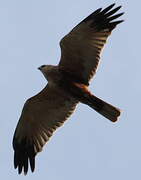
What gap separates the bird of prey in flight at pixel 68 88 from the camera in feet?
43.3

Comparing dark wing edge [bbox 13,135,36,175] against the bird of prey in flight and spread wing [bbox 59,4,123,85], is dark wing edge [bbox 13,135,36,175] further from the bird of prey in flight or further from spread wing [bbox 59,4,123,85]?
spread wing [bbox 59,4,123,85]

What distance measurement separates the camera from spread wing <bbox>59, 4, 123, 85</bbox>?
13312 millimetres

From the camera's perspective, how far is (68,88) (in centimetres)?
1331

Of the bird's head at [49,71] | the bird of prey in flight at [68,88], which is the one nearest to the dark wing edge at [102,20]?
the bird of prey in flight at [68,88]

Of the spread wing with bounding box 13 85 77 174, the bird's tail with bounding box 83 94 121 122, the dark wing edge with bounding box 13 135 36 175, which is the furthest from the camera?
the dark wing edge with bounding box 13 135 36 175

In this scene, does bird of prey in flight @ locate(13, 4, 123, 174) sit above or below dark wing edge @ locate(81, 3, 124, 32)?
below

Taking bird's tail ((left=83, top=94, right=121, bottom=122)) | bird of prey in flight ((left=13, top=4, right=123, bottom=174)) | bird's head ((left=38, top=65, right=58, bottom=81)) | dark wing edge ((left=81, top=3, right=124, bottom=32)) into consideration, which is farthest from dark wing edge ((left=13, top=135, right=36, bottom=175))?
dark wing edge ((left=81, top=3, right=124, bottom=32))

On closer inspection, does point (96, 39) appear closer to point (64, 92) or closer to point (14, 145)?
point (64, 92)

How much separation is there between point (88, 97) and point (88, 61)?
791 millimetres

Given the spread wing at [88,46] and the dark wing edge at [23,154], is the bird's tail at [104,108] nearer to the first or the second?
the spread wing at [88,46]

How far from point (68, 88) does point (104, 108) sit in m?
0.85

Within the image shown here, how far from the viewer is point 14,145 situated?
1423cm

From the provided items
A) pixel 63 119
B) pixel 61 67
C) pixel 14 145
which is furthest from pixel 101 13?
pixel 14 145

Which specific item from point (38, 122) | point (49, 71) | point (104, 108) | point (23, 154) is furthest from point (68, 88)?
point (23, 154)
